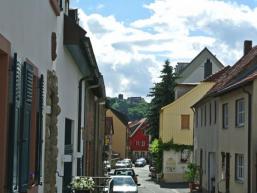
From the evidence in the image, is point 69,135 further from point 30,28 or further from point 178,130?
point 178,130

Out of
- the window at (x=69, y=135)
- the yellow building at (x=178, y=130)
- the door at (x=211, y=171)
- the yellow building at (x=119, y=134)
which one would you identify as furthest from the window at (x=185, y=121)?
the yellow building at (x=119, y=134)

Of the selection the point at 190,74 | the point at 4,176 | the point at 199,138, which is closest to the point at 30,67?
the point at 4,176

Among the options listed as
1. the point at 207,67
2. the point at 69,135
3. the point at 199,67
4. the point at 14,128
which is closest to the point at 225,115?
the point at 69,135

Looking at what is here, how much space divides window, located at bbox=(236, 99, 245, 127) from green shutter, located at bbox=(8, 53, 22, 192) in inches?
847

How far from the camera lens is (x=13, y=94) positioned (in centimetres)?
684

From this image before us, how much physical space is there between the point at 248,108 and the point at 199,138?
17792 millimetres

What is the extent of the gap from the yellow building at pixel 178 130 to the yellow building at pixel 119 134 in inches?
2192

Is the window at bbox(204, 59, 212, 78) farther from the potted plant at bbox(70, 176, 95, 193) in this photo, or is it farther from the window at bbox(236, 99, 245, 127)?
the potted plant at bbox(70, 176, 95, 193)

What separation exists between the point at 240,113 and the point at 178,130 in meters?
30.4

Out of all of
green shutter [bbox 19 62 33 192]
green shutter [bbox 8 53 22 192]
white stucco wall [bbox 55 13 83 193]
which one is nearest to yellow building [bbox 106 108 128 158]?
white stucco wall [bbox 55 13 83 193]

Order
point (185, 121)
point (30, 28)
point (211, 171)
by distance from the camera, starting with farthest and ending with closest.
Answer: point (185, 121), point (211, 171), point (30, 28)

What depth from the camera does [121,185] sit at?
3148cm

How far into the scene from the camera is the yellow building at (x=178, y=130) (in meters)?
57.4

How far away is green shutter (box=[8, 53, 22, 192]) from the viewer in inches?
268
